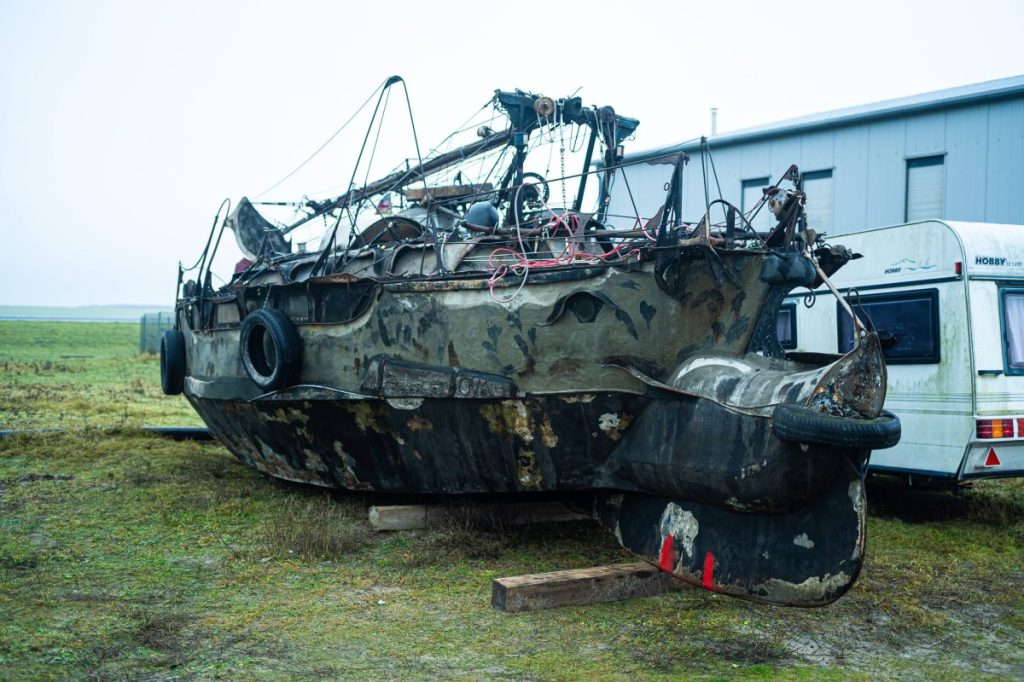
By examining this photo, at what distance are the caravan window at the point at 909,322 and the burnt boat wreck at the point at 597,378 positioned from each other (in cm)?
223

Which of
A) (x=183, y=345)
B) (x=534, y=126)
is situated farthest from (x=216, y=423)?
(x=534, y=126)

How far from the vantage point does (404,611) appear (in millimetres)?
5332

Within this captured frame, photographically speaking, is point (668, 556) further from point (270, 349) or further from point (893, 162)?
point (893, 162)

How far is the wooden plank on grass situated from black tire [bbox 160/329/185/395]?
5886mm

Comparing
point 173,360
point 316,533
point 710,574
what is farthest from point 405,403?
point 173,360

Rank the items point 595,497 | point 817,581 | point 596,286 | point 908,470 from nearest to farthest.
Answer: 1. point 817,581
2. point 596,286
3. point 595,497
4. point 908,470

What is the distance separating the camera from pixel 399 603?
5.48 metres

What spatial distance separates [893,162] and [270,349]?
10.6 meters

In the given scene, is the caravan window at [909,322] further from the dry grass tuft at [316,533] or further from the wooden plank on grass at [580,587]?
the dry grass tuft at [316,533]

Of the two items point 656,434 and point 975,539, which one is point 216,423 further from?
point 975,539

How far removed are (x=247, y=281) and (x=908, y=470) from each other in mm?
6381

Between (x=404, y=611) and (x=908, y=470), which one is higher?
(x=908, y=470)

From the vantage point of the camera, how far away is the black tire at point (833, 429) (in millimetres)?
4730

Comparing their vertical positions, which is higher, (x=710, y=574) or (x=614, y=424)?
(x=614, y=424)
